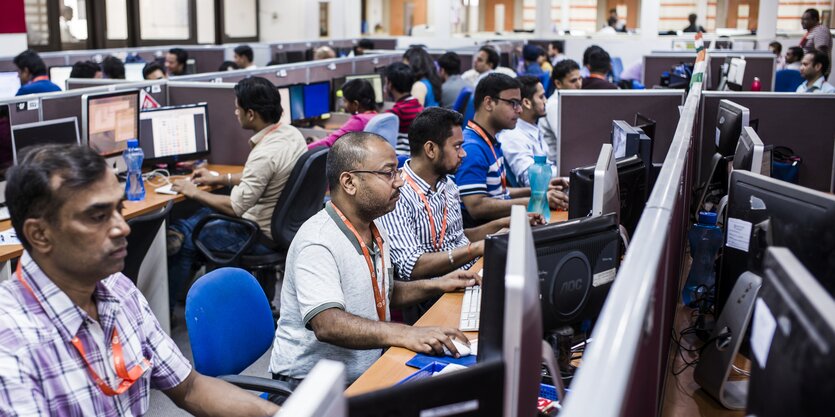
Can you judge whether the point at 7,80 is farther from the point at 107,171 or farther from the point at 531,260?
the point at 531,260

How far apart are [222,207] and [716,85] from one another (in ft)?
15.8

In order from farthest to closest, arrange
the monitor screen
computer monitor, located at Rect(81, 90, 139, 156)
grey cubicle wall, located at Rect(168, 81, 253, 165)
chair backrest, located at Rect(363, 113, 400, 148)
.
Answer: chair backrest, located at Rect(363, 113, 400, 148) → grey cubicle wall, located at Rect(168, 81, 253, 165) → the monitor screen → computer monitor, located at Rect(81, 90, 139, 156)

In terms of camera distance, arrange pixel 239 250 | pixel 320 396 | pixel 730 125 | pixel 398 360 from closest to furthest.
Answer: pixel 320 396 → pixel 398 360 → pixel 730 125 → pixel 239 250

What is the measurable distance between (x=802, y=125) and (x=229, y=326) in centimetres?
297

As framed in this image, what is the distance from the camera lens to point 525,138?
418 cm

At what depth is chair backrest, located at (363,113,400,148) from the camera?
480 centimetres

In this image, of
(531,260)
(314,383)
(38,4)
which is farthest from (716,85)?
(38,4)

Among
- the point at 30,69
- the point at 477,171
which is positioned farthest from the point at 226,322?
the point at 30,69

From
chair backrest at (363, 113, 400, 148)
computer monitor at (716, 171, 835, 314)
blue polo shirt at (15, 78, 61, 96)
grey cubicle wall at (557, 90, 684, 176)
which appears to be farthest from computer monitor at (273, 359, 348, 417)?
blue polo shirt at (15, 78, 61, 96)

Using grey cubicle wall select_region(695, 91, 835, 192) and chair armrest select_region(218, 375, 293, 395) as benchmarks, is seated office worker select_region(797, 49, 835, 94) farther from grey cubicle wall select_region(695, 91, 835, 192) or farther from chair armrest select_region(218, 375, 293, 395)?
chair armrest select_region(218, 375, 293, 395)

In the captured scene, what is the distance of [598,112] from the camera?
418cm

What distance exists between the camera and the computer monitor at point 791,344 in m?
0.87

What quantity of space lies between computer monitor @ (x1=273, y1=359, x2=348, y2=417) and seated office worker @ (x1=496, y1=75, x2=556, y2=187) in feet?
11.0

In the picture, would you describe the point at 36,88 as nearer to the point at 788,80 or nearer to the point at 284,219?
the point at 284,219
